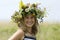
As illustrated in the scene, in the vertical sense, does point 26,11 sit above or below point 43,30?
above

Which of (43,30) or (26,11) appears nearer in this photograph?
(26,11)

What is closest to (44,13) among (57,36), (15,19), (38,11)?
(38,11)

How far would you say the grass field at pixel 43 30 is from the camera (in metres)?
6.54

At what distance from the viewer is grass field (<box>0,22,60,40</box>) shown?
A: 6536mm

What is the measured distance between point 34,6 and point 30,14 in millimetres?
123

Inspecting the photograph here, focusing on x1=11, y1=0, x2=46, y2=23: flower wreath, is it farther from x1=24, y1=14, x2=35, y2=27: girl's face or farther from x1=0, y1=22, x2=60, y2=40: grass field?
x1=0, y1=22, x2=60, y2=40: grass field

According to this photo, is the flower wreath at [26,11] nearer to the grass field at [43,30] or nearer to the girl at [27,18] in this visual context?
the girl at [27,18]

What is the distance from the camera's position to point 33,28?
3367mm

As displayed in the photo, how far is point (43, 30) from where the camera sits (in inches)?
265

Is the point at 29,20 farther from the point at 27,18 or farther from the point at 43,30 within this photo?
the point at 43,30

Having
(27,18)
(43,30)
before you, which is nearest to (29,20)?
(27,18)

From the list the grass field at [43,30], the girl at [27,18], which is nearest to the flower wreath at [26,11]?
the girl at [27,18]

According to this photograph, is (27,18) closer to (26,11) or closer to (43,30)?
(26,11)

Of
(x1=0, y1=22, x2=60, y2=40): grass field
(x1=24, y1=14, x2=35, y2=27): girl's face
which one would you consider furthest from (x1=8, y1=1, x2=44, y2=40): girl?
(x1=0, y1=22, x2=60, y2=40): grass field
